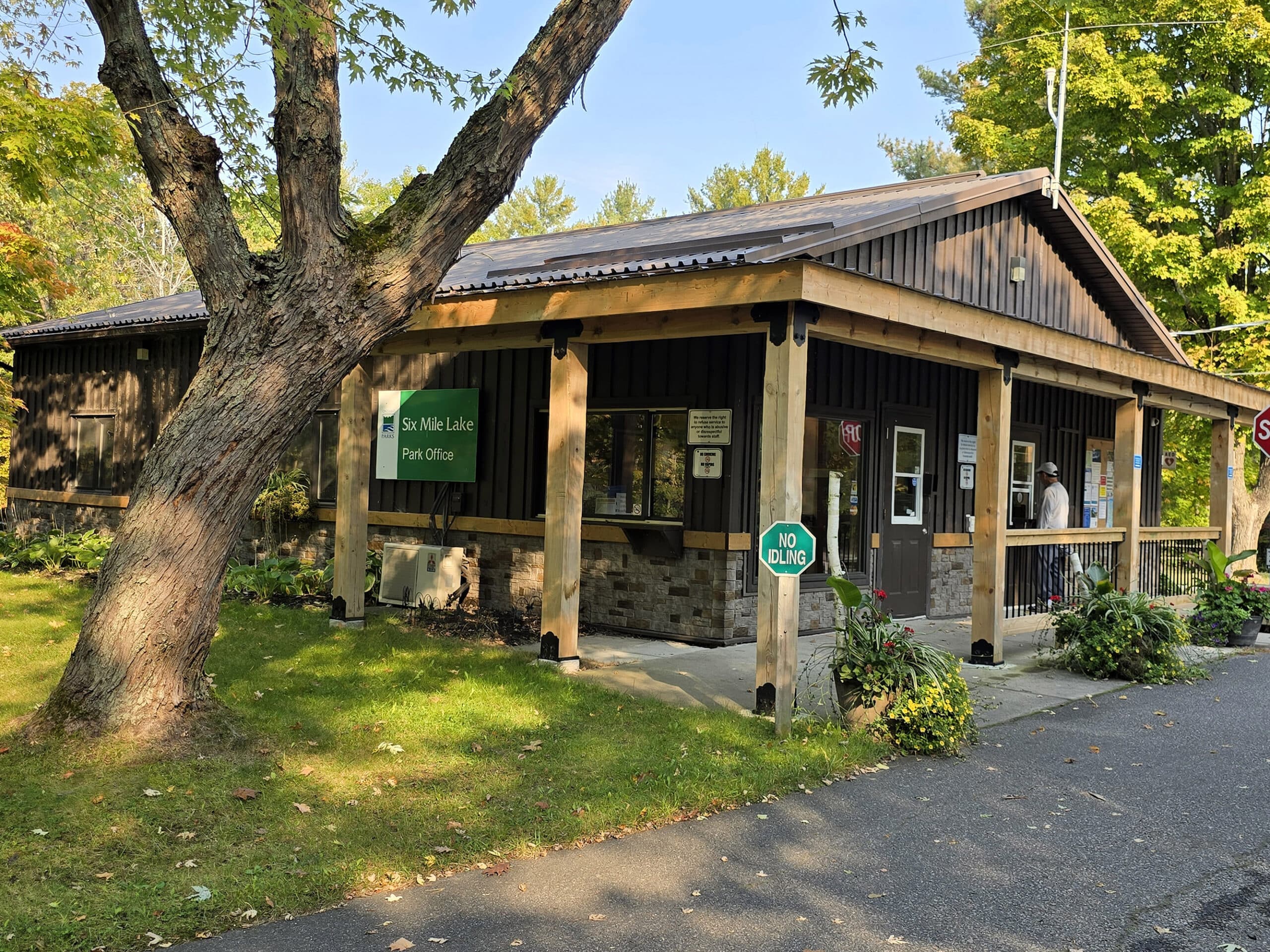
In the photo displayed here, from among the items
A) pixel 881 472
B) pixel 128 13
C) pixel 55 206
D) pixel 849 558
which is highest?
pixel 55 206

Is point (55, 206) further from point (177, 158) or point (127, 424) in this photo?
point (177, 158)

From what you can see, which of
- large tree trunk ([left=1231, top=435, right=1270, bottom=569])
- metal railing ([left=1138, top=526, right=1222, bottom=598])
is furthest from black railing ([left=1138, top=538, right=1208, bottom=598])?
large tree trunk ([left=1231, top=435, right=1270, bottom=569])

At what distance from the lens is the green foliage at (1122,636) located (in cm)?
979

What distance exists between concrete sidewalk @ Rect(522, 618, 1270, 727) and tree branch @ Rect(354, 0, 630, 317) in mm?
3611

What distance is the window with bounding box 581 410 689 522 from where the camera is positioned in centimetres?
1087

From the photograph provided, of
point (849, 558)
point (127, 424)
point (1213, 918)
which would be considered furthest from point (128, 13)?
point (127, 424)

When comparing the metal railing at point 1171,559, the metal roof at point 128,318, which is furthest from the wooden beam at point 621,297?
the metal railing at point 1171,559

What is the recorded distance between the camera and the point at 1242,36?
19.5 meters

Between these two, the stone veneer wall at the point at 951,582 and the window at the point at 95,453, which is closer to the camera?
the stone veneer wall at the point at 951,582

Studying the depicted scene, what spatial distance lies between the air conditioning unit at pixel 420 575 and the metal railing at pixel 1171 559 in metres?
7.75

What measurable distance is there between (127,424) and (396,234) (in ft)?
36.6

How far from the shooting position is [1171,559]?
16.0 metres

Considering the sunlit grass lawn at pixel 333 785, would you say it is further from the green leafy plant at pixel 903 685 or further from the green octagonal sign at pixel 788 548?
the green octagonal sign at pixel 788 548

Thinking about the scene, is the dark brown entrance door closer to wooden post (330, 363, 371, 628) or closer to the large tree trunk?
wooden post (330, 363, 371, 628)
